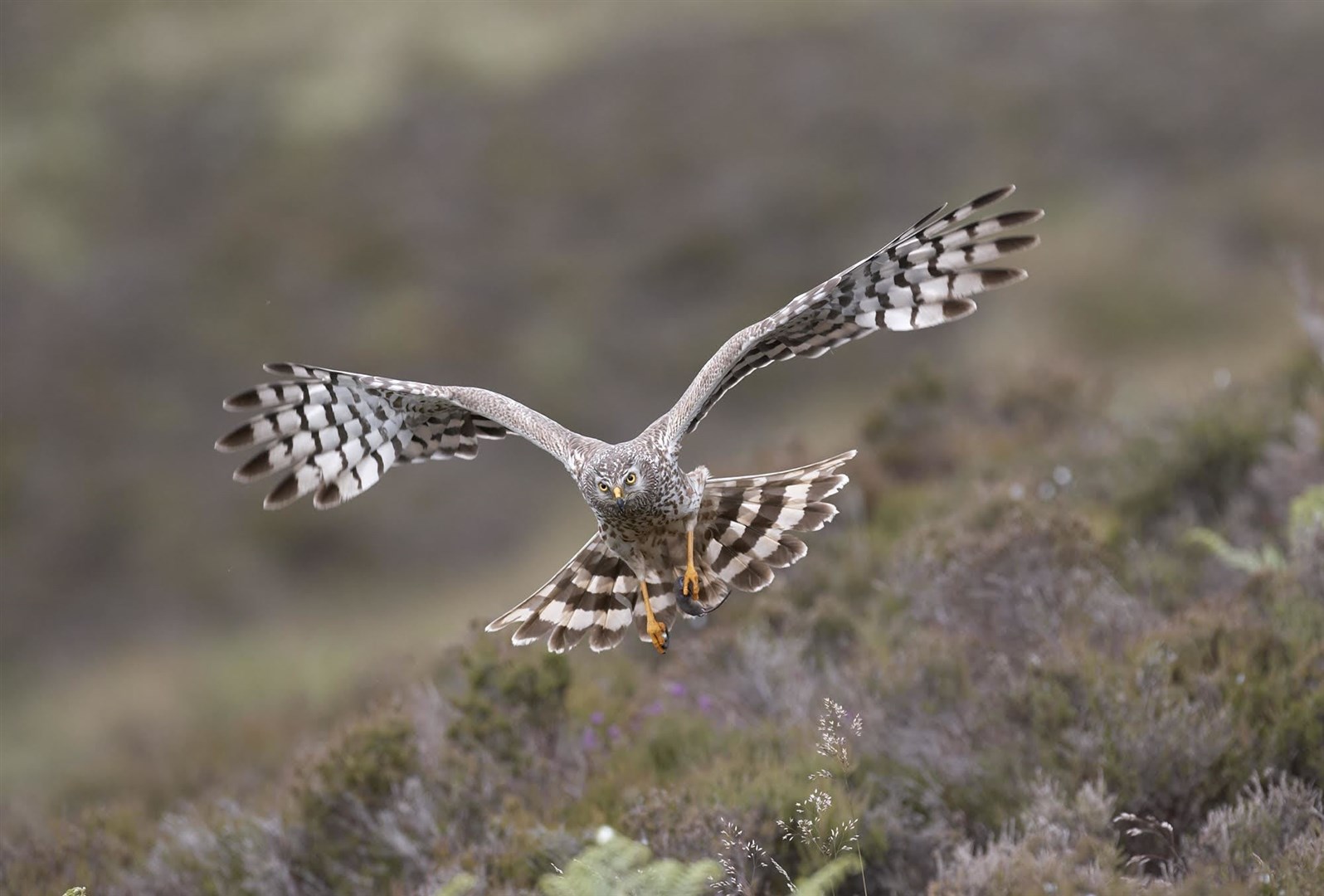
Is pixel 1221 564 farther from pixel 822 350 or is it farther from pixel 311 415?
pixel 311 415

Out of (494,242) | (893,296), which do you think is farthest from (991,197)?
(494,242)

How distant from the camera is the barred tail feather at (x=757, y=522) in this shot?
18.8 ft

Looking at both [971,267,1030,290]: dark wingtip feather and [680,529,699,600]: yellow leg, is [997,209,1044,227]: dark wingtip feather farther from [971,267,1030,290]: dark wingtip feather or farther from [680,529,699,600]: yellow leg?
[680,529,699,600]: yellow leg

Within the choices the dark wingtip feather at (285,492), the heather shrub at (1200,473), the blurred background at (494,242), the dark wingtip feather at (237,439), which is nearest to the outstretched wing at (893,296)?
the dark wingtip feather at (285,492)

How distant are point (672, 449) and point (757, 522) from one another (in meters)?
0.64

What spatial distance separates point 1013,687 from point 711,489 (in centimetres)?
150

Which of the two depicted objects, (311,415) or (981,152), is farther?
(981,152)

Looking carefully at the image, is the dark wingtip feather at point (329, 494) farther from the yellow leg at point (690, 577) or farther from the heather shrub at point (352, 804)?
the yellow leg at point (690, 577)

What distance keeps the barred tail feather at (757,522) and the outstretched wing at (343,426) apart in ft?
2.33

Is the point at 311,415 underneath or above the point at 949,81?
underneath

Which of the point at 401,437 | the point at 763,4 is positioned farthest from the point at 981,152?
the point at 401,437

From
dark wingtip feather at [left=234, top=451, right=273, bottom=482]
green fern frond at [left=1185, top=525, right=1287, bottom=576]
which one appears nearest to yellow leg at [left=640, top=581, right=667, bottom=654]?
dark wingtip feather at [left=234, top=451, right=273, bottom=482]

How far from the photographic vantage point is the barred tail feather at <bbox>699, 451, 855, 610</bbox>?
Answer: 573 cm

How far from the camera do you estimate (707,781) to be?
559cm
